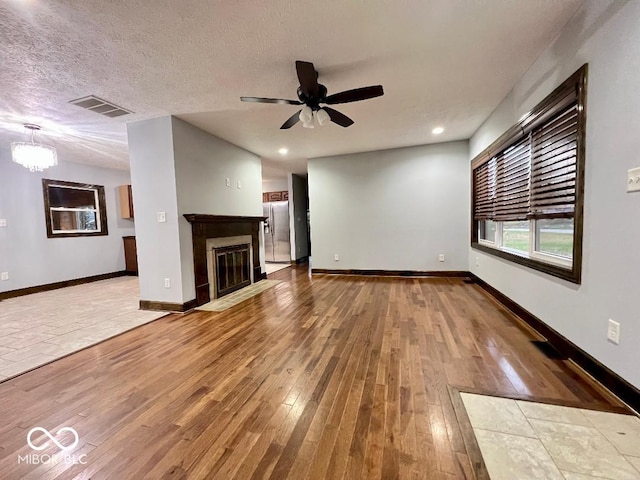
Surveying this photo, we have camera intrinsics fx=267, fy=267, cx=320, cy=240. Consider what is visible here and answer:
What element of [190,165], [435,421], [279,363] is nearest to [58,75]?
[190,165]

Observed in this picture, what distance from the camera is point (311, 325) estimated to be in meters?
2.85

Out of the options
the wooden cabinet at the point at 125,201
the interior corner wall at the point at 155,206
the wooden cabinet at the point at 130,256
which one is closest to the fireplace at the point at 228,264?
the interior corner wall at the point at 155,206

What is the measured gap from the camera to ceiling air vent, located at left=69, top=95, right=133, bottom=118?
279 cm

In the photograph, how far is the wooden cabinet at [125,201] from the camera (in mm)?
6043

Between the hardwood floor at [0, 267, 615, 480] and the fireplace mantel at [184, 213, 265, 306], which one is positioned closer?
the hardwood floor at [0, 267, 615, 480]

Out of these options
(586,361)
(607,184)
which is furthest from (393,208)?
(586,361)

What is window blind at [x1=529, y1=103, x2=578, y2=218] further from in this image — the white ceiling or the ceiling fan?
the ceiling fan

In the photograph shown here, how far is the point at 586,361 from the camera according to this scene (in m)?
1.81

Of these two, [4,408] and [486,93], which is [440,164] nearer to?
[486,93]

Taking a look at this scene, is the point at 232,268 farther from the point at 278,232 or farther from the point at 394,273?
the point at 278,232

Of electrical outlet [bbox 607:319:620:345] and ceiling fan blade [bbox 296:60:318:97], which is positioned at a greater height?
ceiling fan blade [bbox 296:60:318:97]

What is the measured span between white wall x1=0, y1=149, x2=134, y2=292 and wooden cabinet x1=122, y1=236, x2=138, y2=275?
1.05ft

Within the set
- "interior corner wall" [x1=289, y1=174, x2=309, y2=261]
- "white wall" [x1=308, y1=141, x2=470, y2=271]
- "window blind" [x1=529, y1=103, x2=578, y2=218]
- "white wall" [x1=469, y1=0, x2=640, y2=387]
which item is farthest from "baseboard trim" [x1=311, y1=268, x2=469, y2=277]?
"white wall" [x1=469, y1=0, x2=640, y2=387]
